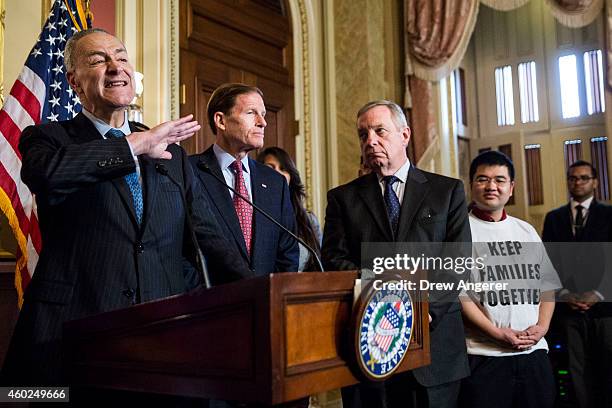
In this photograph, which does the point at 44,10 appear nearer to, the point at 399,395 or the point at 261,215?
the point at 261,215

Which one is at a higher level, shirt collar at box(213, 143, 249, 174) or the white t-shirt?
shirt collar at box(213, 143, 249, 174)

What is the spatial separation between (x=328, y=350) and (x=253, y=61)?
3.64 m

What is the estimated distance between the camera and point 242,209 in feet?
7.32

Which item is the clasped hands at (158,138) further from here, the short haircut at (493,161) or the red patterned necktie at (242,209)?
the short haircut at (493,161)

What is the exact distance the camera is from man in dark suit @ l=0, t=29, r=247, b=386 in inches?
54.4

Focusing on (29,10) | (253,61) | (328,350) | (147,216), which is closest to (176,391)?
(328,350)

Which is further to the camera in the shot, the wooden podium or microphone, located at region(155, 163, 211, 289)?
microphone, located at region(155, 163, 211, 289)

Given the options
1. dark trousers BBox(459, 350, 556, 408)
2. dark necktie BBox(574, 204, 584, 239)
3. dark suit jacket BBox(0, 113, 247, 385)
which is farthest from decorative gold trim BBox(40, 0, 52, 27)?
dark necktie BBox(574, 204, 584, 239)

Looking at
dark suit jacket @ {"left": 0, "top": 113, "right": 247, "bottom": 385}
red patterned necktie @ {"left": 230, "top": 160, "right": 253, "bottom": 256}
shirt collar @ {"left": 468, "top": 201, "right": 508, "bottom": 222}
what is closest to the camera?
dark suit jacket @ {"left": 0, "top": 113, "right": 247, "bottom": 385}

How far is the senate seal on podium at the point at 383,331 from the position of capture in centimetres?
116

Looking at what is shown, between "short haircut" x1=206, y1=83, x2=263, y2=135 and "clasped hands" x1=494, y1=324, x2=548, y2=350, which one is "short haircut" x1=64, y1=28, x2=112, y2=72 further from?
"clasped hands" x1=494, y1=324, x2=548, y2=350

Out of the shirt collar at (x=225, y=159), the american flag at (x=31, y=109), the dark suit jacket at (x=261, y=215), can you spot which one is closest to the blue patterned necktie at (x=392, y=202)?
the dark suit jacket at (x=261, y=215)

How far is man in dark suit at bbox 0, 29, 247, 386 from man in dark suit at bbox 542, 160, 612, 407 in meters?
2.75

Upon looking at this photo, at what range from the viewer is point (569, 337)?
3.70 metres
